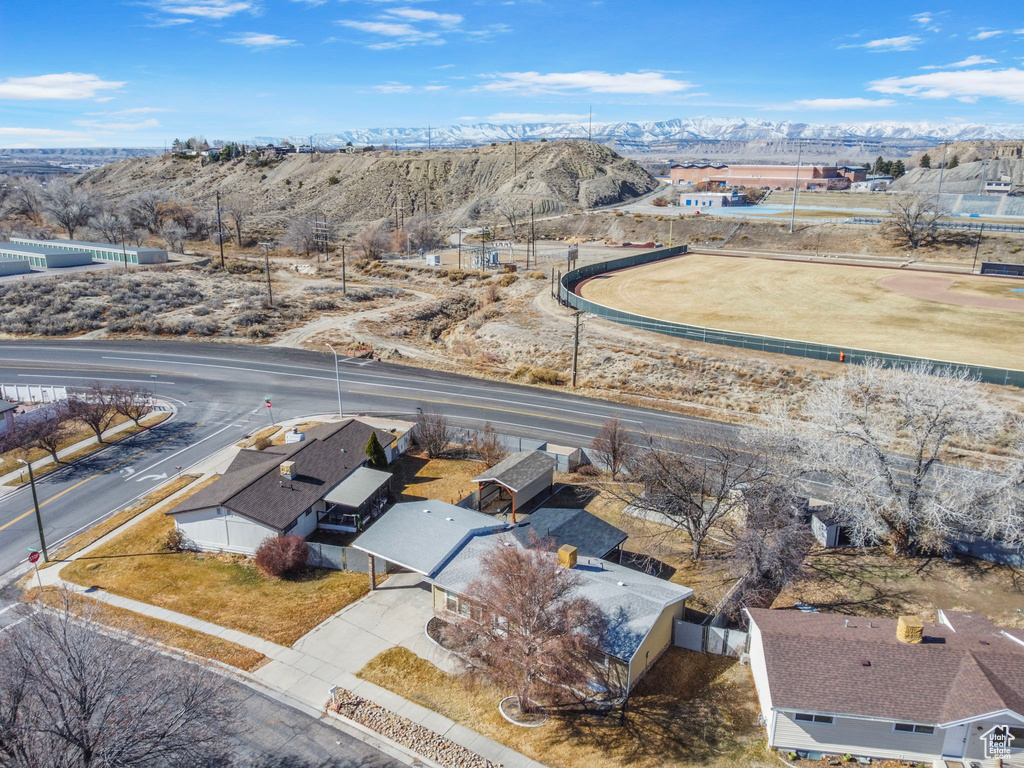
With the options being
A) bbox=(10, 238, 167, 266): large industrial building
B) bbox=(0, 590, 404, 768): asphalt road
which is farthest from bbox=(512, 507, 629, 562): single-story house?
bbox=(10, 238, 167, 266): large industrial building

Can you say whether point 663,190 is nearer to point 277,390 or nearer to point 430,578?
point 277,390

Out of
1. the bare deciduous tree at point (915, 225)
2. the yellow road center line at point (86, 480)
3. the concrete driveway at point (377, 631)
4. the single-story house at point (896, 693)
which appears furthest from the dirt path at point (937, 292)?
the yellow road center line at point (86, 480)

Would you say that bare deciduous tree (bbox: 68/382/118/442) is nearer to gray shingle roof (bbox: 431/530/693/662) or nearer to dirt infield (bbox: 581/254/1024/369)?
gray shingle roof (bbox: 431/530/693/662)

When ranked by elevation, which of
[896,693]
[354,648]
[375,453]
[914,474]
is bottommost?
[354,648]

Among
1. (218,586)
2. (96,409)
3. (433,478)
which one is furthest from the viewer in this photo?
(96,409)

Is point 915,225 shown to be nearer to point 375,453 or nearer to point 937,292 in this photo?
point 937,292

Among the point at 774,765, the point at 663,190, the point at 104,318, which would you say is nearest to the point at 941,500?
the point at 774,765

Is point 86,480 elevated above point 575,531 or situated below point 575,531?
below

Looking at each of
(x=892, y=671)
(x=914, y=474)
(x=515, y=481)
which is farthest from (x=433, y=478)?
(x=892, y=671)
